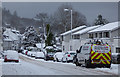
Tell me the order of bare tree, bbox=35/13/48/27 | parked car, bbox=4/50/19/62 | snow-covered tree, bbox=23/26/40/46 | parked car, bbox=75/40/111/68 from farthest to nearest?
bare tree, bbox=35/13/48/27 → snow-covered tree, bbox=23/26/40/46 → parked car, bbox=4/50/19/62 → parked car, bbox=75/40/111/68

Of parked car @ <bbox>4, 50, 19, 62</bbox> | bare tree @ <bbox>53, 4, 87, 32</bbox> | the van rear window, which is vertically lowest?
parked car @ <bbox>4, 50, 19, 62</bbox>

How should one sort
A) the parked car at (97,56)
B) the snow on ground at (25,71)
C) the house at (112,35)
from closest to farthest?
the snow on ground at (25,71), the parked car at (97,56), the house at (112,35)

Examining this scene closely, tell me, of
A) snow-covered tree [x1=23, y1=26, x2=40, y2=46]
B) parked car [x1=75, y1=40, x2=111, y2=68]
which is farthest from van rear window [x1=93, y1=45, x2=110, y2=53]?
snow-covered tree [x1=23, y1=26, x2=40, y2=46]

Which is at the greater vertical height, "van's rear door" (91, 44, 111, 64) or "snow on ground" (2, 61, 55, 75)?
"van's rear door" (91, 44, 111, 64)

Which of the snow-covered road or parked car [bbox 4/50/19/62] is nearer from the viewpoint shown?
the snow-covered road

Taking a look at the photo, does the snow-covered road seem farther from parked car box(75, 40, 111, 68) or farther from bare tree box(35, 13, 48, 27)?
bare tree box(35, 13, 48, 27)

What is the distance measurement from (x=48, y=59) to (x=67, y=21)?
3580cm

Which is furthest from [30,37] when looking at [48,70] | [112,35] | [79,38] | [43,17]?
[48,70]

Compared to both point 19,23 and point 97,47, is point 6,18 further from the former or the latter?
point 97,47

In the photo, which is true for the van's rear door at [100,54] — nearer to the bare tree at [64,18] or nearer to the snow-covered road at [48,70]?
the snow-covered road at [48,70]

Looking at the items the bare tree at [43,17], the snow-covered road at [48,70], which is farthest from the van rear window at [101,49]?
the bare tree at [43,17]

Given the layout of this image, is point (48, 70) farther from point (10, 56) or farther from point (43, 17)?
point (43, 17)

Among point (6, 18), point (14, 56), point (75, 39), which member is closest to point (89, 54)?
point (14, 56)

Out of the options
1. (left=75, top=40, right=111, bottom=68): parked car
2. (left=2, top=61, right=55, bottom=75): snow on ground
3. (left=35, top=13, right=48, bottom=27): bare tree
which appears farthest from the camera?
(left=35, top=13, right=48, bottom=27): bare tree
